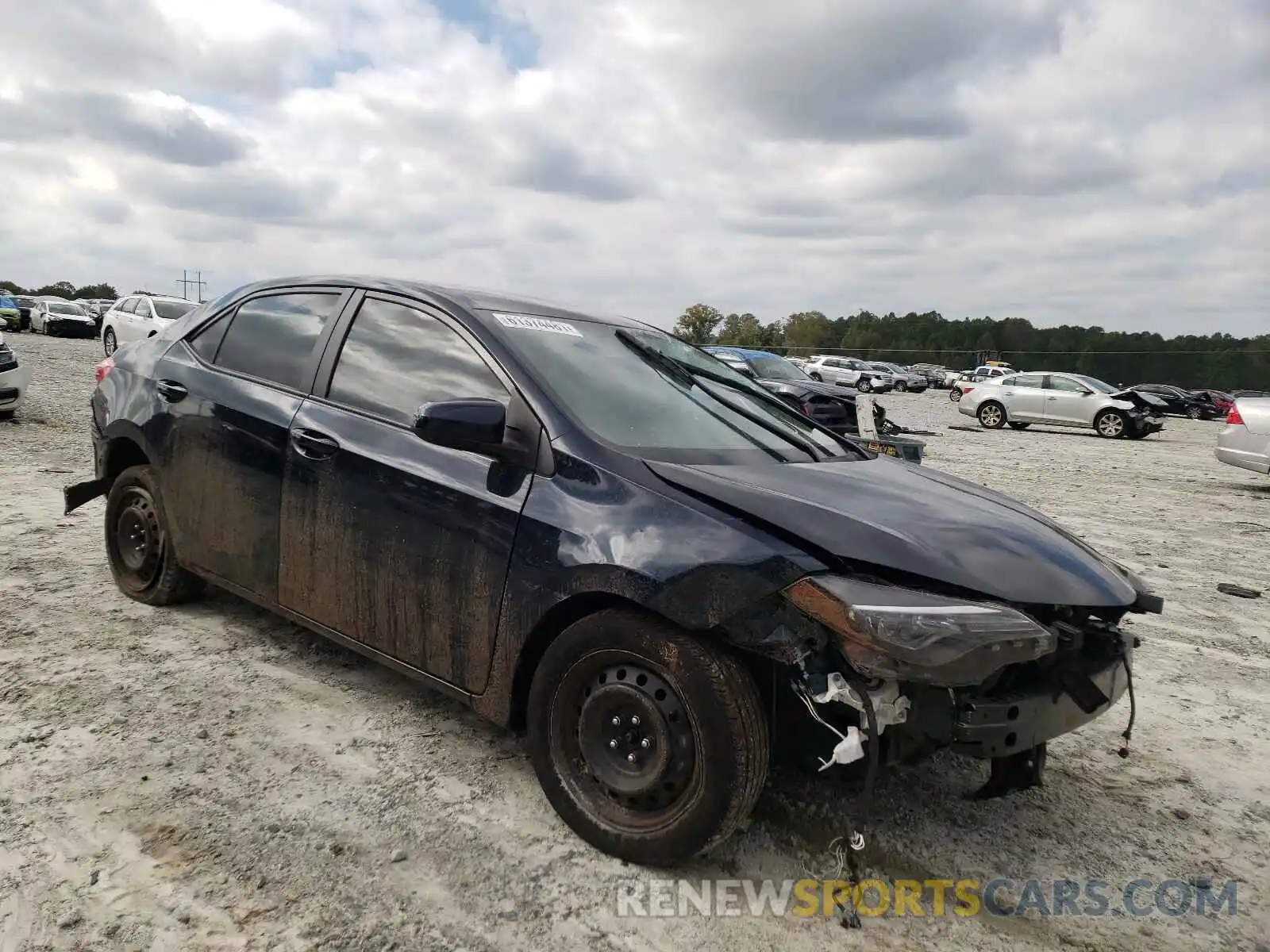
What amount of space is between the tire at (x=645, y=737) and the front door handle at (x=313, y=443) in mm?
1206

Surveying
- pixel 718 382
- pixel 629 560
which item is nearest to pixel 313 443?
pixel 629 560

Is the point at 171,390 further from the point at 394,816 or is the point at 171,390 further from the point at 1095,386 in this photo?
the point at 1095,386

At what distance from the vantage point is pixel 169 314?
20234 mm

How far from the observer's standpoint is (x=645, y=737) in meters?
2.33

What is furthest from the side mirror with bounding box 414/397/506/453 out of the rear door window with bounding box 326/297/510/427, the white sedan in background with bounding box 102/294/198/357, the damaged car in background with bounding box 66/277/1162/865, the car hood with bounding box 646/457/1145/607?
the white sedan in background with bounding box 102/294/198/357

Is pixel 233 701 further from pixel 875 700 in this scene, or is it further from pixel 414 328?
pixel 875 700

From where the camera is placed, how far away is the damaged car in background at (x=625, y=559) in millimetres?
2148

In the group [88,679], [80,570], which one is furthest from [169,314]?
[88,679]

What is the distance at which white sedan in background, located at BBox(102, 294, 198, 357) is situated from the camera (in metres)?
20.2

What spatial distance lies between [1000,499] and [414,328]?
86.6 inches

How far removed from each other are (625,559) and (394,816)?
110cm

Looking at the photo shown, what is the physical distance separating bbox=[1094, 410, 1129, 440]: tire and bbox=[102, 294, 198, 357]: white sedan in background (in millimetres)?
22626

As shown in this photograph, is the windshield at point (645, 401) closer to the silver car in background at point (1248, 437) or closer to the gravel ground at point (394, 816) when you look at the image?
the gravel ground at point (394, 816)

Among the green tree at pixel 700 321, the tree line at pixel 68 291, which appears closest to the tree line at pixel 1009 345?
the green tree at pixel 700 321
